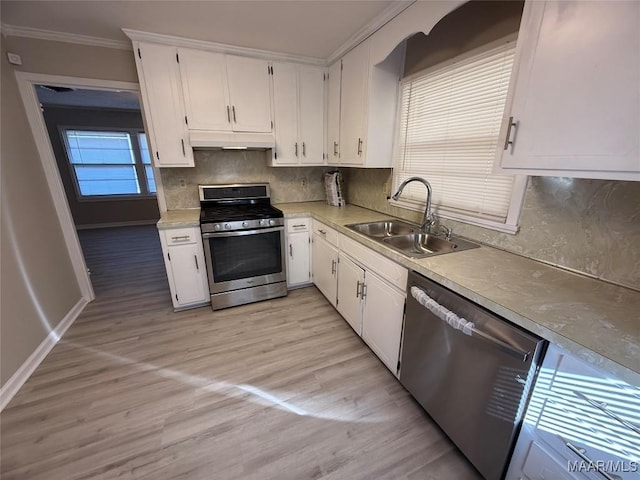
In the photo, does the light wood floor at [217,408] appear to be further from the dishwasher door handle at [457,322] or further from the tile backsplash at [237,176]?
the tile backsplash at [237,176]

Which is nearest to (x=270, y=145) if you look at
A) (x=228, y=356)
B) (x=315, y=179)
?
(x=315, y=179)

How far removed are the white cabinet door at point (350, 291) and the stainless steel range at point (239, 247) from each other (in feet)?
2.35

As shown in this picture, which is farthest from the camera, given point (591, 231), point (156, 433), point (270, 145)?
point (270, 145)

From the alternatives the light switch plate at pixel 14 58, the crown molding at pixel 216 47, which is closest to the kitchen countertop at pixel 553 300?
the crown molding at pixel 216 47

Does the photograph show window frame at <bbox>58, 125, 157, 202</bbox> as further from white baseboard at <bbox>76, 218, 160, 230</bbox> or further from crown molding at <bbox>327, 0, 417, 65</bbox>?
crown molding at <bbox>327, 0, 417, 65</bbox>

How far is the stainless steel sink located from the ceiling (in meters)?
1.48

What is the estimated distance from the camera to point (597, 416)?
0.80 metres

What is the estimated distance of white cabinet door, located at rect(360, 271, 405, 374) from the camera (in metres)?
1.63

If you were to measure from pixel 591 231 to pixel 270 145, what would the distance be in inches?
96.9

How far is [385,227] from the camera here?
228cm

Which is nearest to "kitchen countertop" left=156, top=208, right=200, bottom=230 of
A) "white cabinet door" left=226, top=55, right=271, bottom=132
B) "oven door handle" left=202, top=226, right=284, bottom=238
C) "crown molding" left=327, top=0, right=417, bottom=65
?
"oven door handle" left=202, top=226, right=284, bottom=238

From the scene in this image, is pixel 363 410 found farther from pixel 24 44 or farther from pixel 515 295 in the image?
pixel 24 44

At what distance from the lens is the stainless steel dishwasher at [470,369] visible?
0.97 m

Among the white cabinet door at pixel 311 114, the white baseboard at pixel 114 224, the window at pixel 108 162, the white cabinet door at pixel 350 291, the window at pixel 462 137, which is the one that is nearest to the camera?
the window at pixel 462 137
